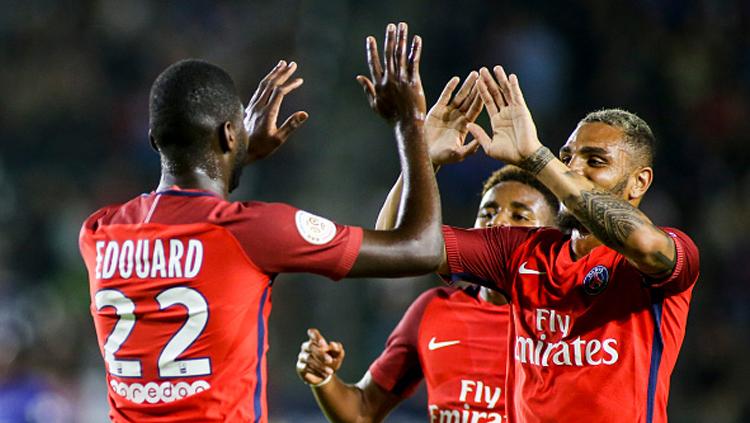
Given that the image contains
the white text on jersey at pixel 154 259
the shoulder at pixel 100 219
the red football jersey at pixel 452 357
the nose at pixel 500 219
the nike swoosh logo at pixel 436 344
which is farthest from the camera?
the nose at pixel 500 219

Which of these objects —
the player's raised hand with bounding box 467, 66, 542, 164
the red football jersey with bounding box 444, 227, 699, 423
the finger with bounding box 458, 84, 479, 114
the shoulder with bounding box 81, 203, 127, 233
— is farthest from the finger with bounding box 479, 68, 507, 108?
the shoulder with bounding box 81, 203, 127, 233

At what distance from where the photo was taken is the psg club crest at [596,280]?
12.2 ft

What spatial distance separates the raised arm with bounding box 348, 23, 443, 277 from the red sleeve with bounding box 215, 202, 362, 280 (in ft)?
0.17

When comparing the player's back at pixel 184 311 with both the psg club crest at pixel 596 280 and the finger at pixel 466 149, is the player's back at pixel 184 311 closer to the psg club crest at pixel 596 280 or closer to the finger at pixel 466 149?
the finger at pixel 466 149

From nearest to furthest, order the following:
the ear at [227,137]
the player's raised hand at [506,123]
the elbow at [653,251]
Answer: the ear at [227,137], the elbow at [653,251], the player's raised hand at [506,123]

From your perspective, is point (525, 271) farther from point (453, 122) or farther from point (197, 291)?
point (197, 291)

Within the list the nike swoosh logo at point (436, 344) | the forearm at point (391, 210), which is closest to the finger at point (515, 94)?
the forearm at point (391, 210)

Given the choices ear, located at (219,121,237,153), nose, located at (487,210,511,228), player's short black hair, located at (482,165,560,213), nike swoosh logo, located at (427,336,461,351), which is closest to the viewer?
ear, located at (219,121,237,153)

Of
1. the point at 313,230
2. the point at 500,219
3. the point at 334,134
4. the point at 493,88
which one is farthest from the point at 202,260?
the point at 334,134

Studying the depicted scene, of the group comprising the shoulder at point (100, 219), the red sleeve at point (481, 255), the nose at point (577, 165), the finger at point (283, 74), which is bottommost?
the red sleeve at point (481, 255)

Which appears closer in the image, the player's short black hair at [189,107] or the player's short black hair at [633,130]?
the player's short black hair at [189,107]

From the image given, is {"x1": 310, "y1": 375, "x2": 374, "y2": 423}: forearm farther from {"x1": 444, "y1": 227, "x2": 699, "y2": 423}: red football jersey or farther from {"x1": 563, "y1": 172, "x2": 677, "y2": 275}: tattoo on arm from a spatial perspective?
{"x1": 563, "y1": 172, "x2": 677, "y2": 275}: tattoo on arm

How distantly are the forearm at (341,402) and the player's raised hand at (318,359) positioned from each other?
7cm

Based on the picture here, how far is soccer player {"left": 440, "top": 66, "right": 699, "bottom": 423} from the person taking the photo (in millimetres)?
3535
